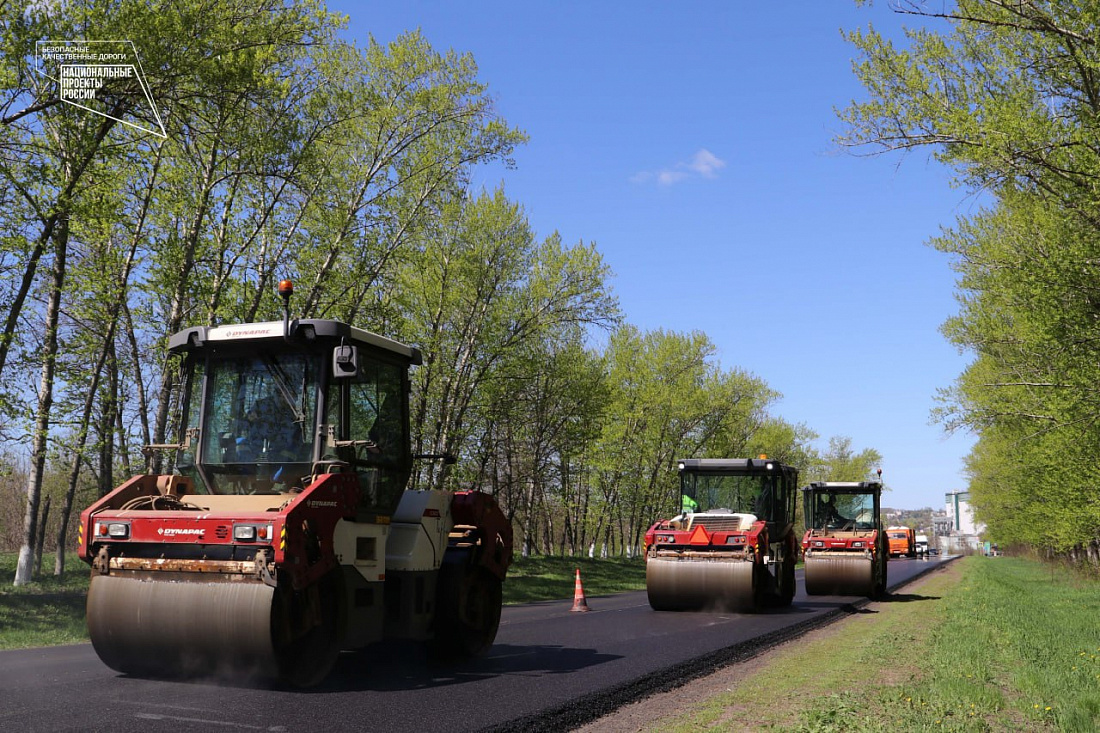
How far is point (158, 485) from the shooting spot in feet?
27.2

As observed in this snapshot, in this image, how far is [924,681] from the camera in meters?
8.76

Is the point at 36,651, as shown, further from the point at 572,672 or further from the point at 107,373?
the point at 107,373

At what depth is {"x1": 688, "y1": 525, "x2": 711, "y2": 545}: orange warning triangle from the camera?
16.5 metres

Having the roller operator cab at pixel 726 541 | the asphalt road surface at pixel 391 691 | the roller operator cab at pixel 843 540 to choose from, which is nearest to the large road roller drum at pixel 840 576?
the roller operator cab at pixel 843 540

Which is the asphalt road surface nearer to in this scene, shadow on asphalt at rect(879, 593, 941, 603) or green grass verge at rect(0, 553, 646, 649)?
green grass verge at rect(0, 553, 646, 649)

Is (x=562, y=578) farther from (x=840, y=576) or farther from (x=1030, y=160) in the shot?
(x=1030, y=160)

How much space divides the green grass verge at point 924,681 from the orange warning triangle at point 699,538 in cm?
266

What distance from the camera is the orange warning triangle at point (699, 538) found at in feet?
54.1

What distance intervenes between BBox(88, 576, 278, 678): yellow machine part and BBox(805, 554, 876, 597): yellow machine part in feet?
53.6

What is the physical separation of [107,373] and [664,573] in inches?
716

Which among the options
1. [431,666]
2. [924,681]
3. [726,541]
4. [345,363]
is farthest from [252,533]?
[726,541]

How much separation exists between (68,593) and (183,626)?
39.8 ft

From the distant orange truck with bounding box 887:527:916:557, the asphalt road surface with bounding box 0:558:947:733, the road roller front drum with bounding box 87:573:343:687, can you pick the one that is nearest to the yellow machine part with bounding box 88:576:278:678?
the road roller front drum with bounding box 87:573:343:687

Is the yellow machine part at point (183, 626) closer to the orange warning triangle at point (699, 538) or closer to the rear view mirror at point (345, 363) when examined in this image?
the rear view mirror at point (345, 363)
